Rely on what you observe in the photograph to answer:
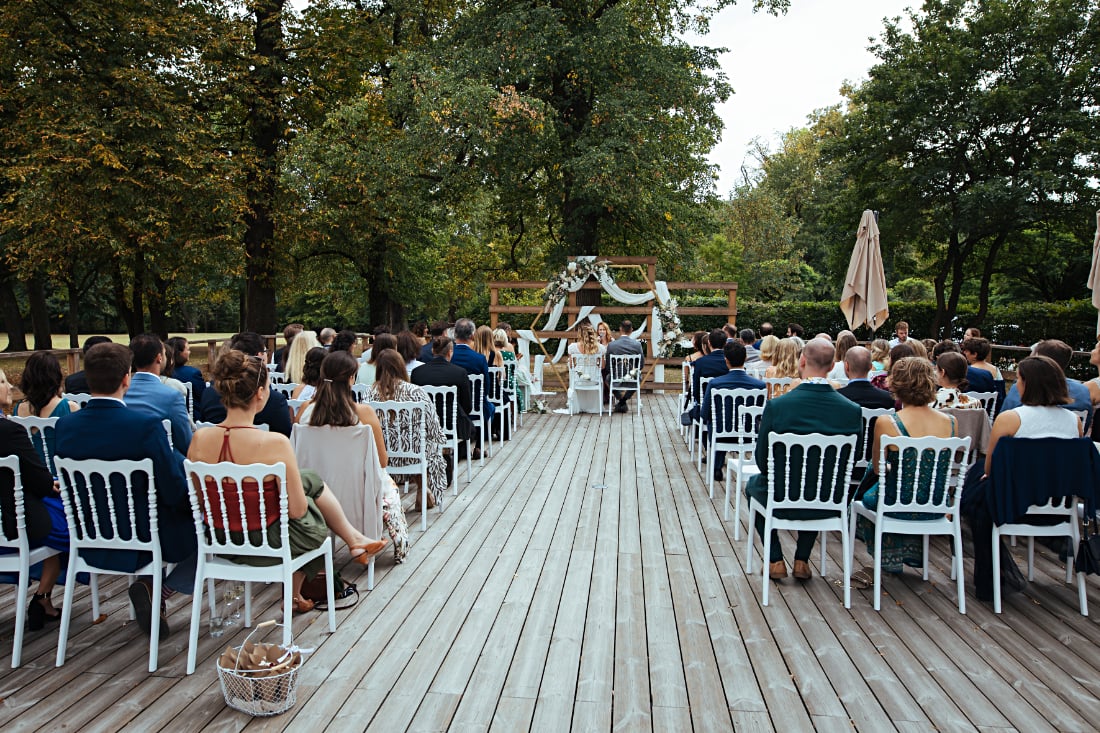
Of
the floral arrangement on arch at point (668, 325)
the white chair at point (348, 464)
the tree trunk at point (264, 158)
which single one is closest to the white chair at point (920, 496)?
the white chair at point (348, 464)

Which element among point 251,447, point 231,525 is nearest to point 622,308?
point 251,447

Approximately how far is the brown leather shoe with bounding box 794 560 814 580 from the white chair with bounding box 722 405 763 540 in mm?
582

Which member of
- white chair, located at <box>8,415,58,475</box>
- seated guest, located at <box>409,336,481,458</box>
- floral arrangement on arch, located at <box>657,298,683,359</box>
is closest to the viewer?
white chair, located at <box>8,415,58,475</box>

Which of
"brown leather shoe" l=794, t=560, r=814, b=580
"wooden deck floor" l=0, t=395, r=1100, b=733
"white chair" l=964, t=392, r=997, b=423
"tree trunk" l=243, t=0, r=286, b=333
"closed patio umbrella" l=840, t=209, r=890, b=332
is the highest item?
"tree trunk" l=243, t=0, r=286, b=333

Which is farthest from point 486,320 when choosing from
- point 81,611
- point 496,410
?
point 81,611

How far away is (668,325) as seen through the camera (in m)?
12.8

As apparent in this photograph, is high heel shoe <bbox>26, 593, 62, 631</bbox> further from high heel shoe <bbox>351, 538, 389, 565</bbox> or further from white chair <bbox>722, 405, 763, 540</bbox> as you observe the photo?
white chair <bbox>722, 405, 763, 540</bbox>

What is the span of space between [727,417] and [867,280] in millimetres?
3107

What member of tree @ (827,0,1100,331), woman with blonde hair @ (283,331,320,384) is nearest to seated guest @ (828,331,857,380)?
woman with blonde hair @ (283,331,320,384)

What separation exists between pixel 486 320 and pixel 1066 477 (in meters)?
22.6

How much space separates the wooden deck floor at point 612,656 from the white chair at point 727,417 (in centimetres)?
144

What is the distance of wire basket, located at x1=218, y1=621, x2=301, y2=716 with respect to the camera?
2676 millimetres

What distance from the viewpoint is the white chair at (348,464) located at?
4078 mm

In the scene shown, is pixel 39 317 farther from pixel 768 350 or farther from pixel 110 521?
pixel 110 521
